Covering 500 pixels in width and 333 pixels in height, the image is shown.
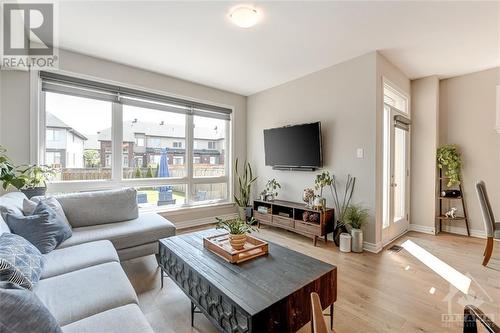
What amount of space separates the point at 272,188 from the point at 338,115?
1.74 metres

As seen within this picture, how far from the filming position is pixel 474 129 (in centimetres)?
364

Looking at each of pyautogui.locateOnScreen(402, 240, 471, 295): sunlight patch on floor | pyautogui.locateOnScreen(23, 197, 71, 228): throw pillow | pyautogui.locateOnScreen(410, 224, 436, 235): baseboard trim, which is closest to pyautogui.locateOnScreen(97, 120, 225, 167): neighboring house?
pyautogui.locateOnScreen(23, 197, 71, 228): throw pillow

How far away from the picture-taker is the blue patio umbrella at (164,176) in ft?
13.0

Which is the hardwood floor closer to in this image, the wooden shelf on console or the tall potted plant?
the wooden shelf on console

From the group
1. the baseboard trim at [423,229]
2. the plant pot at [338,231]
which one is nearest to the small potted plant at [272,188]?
the plant pot at [338,231]

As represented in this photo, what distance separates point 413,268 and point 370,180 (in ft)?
3.50

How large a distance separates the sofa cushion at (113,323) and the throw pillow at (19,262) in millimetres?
367

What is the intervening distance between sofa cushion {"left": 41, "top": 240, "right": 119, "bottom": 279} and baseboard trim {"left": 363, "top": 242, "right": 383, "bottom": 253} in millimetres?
2859

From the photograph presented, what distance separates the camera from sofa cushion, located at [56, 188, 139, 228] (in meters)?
2.52

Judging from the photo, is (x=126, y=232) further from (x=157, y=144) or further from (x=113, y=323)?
(x=157, y=144)

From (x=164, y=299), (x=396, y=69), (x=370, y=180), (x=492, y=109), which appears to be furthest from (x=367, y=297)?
(x=492, y=109)

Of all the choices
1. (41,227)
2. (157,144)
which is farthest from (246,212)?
(41,227)

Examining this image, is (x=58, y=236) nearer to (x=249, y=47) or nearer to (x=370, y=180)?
(x=249, y=47)

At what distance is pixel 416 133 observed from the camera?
12.8 ft
